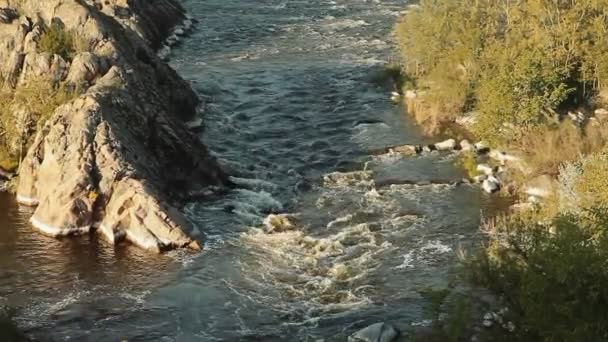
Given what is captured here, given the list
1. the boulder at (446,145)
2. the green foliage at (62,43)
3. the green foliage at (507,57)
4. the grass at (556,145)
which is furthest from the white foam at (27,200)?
the grass at (556,145)

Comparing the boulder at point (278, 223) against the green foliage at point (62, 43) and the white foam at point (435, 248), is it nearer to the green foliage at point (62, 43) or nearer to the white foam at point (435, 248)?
the white foam at point (435, 248)

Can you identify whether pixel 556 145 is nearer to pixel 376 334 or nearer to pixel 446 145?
pixel 446 145

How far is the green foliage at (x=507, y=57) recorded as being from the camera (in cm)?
5641

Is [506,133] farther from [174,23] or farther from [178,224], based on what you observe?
[174,23]

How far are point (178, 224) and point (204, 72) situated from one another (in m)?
35.3

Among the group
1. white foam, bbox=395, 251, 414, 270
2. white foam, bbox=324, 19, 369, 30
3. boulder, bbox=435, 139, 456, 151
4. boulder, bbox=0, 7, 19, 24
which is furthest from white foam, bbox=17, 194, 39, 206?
white foam, bbox=324, 19, 369, 30

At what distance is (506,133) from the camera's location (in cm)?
5691

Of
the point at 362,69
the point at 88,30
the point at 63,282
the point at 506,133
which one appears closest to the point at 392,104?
the point at 362,69

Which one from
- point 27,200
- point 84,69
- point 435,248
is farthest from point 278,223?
point 84,69

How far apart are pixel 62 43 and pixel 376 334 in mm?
37023

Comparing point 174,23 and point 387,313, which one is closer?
point 387,313

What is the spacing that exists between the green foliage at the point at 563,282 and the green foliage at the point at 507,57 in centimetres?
2452

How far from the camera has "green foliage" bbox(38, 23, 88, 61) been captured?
6256 cm

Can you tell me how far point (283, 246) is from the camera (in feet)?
157
